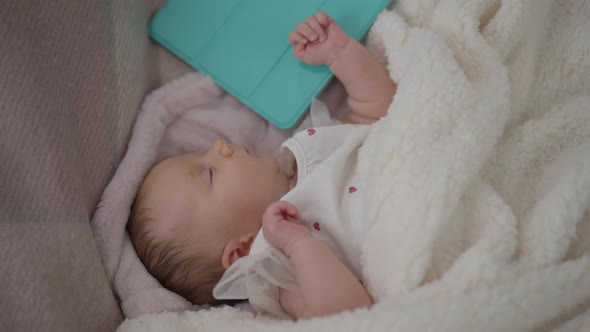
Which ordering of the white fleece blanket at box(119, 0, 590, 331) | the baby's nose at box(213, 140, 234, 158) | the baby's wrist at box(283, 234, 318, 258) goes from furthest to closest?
the baby's nose at box(213, 140, 234, 158), the baby's wrist at box(283, 234, 318, 258), the white fleece blanket at box(119, 0, 590, 331)

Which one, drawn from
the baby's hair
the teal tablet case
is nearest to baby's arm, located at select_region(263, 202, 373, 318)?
the baby's hair

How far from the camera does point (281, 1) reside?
1.08 metres

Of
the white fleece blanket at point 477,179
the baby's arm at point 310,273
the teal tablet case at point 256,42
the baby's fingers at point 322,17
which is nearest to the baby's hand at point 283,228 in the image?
the baby's arm at point 310,273

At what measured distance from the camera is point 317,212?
0.91m

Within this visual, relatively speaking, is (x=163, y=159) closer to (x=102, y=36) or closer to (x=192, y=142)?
(x=192, y=142)

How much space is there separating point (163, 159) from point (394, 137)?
48cm

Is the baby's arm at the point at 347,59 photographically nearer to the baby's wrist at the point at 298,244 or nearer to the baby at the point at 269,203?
the baby at the point at 269,203

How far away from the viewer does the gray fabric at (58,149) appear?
695 mm

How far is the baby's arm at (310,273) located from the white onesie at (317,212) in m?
0.03

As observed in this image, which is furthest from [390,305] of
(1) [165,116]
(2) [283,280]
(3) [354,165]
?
(1) [165,116]

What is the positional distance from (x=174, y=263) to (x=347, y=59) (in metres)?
0.48

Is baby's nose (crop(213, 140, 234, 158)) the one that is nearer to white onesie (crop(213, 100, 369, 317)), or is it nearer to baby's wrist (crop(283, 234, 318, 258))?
white onesie (crop(213, 100, 369, 317))

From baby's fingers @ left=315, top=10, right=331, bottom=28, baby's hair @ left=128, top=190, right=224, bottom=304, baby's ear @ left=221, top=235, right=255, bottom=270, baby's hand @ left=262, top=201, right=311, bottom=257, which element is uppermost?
baby's fingers @ left=315, top=10, right=331, bottom=28

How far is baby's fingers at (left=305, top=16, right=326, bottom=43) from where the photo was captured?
990 millimetres
